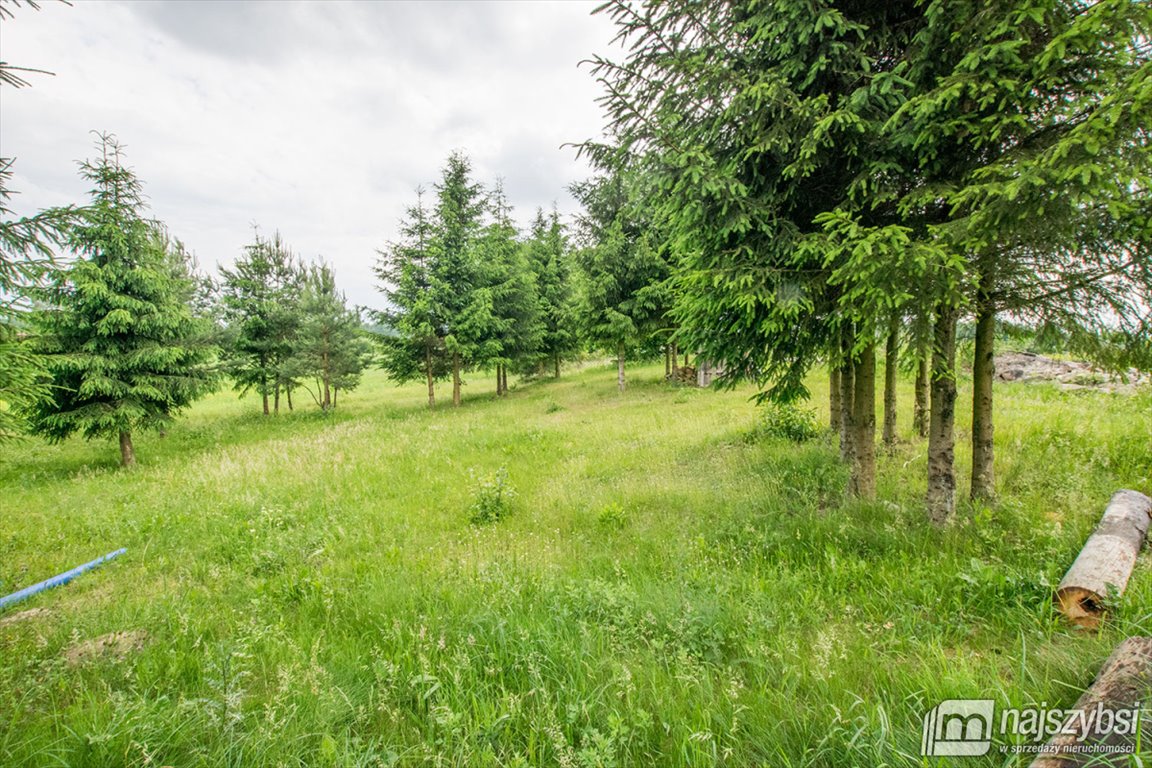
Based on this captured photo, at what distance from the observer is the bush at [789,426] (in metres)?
9.70

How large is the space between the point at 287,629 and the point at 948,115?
813 centimetres

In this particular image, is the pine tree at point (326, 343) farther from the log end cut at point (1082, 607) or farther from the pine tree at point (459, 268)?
the log end cut at point (1082, 607)

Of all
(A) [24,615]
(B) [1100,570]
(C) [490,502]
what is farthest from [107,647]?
(B) [1100,570]

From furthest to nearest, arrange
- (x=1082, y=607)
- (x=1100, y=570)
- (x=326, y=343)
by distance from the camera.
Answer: (x=326, y=343) → (x=1100, y=570) → (x=1082, y=607)

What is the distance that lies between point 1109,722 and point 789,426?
27.4 feet

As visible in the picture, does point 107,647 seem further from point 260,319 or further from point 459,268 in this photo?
point 260,319

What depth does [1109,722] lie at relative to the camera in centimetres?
193

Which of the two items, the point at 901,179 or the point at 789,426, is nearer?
the point at 901,179

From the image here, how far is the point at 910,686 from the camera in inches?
99.8

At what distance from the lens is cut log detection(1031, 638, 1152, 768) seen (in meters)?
1.82

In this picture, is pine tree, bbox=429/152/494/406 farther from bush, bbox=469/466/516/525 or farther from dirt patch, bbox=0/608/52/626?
dirt patch, bbox=0/608/52/626

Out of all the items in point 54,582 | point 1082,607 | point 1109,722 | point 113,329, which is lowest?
point 54,582

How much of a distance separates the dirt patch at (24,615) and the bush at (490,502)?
4.62 meters

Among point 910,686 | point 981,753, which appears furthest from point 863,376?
point 981,753
